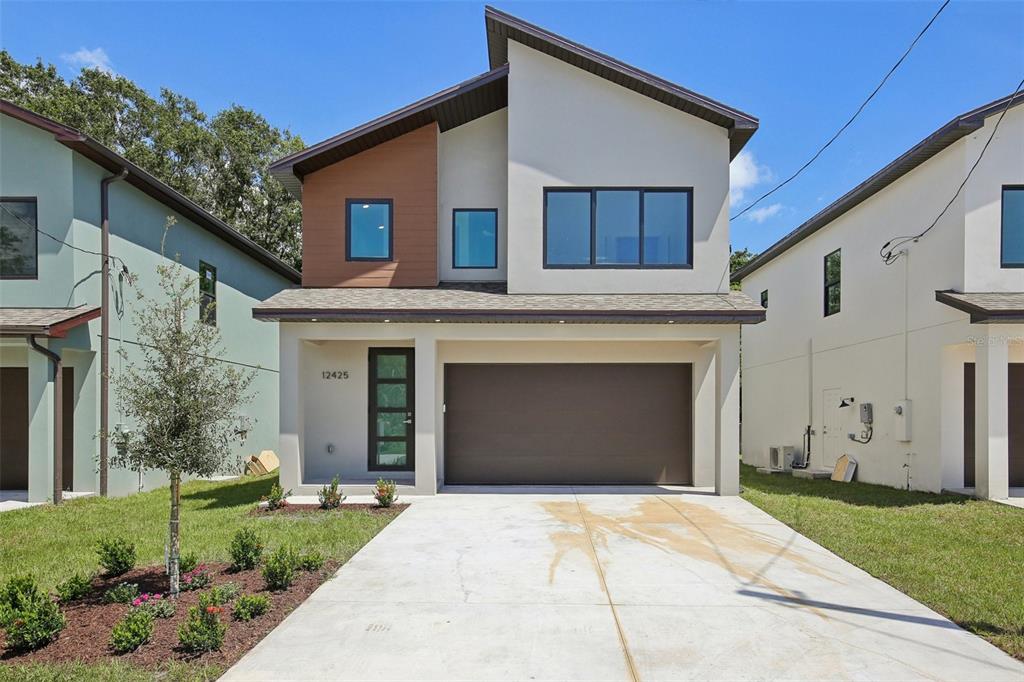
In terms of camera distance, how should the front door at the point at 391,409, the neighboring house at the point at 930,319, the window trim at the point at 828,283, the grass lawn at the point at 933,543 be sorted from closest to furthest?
the grass lawn at the point at 933,543 < the neighboring house at the point at 930,319 < the front door at the point at 391,409 < the window trim at the point at 828,283

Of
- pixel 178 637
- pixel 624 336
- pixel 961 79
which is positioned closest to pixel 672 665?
pixel 178 637

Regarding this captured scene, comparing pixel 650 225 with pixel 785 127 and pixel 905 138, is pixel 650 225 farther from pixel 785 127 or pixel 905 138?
pixel 905 138

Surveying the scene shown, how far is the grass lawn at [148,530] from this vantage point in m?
6.88

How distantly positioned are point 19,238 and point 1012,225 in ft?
56.9

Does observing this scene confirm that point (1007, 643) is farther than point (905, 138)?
No

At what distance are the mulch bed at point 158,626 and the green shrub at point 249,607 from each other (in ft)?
0.14

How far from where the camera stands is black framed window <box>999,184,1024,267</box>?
1073cm

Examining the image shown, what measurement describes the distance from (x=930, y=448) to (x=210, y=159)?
27.7m

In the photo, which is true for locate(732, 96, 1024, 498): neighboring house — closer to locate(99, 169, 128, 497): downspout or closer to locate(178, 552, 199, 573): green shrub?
locate(178, 552, 199, 573): green shrub

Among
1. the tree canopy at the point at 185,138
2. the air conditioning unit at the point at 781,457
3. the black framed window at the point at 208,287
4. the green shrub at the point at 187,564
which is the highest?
the tree canopy at the point at 185,138

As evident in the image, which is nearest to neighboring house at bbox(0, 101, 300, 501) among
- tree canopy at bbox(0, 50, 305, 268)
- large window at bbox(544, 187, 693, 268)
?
large window at bbox(544, 187, 693, 268)

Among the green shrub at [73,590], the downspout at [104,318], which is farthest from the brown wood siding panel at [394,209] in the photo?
the green shrub at [73,590]

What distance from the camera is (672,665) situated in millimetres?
4234

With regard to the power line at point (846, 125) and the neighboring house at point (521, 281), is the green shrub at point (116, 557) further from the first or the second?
the power line at point (846, 125)
